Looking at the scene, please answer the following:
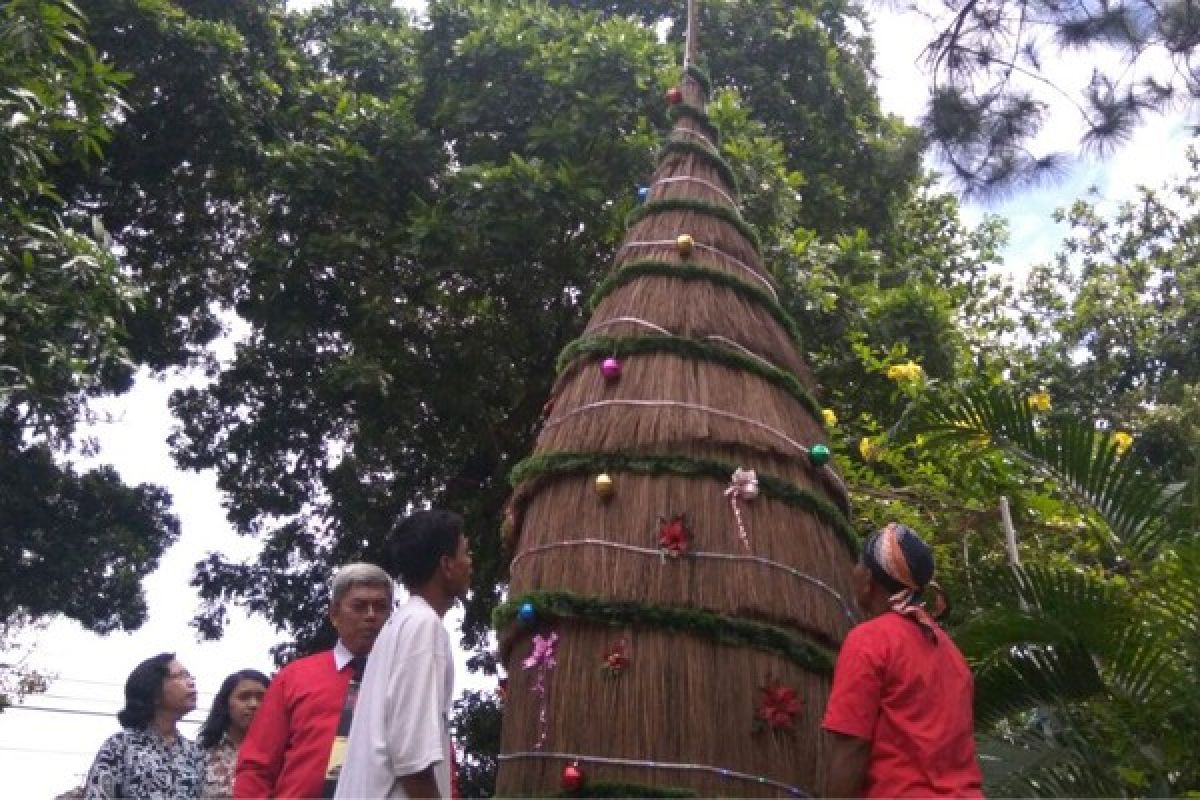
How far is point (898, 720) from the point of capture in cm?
281

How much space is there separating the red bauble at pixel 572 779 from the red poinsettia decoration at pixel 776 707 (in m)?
0.50

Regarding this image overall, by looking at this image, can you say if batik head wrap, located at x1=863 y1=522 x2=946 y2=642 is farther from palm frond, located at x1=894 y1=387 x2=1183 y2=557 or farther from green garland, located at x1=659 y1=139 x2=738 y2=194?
green garland, located at x1=659 y1=139 x2=738 y2=194

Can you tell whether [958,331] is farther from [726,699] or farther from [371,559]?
[726,699]

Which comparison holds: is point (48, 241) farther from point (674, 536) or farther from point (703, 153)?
point (674, 536)

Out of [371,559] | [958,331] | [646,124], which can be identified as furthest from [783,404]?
[371,559]

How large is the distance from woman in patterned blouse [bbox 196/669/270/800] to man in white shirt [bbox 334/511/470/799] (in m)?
1.55

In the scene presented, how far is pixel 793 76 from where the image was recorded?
416 inches

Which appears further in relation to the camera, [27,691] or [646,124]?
[27,691]

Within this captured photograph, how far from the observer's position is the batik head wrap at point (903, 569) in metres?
3.00

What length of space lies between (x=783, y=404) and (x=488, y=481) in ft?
17.3

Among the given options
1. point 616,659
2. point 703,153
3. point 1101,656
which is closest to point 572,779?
point 616,659

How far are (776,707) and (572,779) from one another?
60cm

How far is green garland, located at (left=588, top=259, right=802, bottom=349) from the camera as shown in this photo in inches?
182

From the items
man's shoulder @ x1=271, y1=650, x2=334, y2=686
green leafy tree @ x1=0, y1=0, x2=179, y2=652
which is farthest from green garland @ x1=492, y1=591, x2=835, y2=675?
green leafy tree @ x1=0, y1=0, x2=179, y2=652
